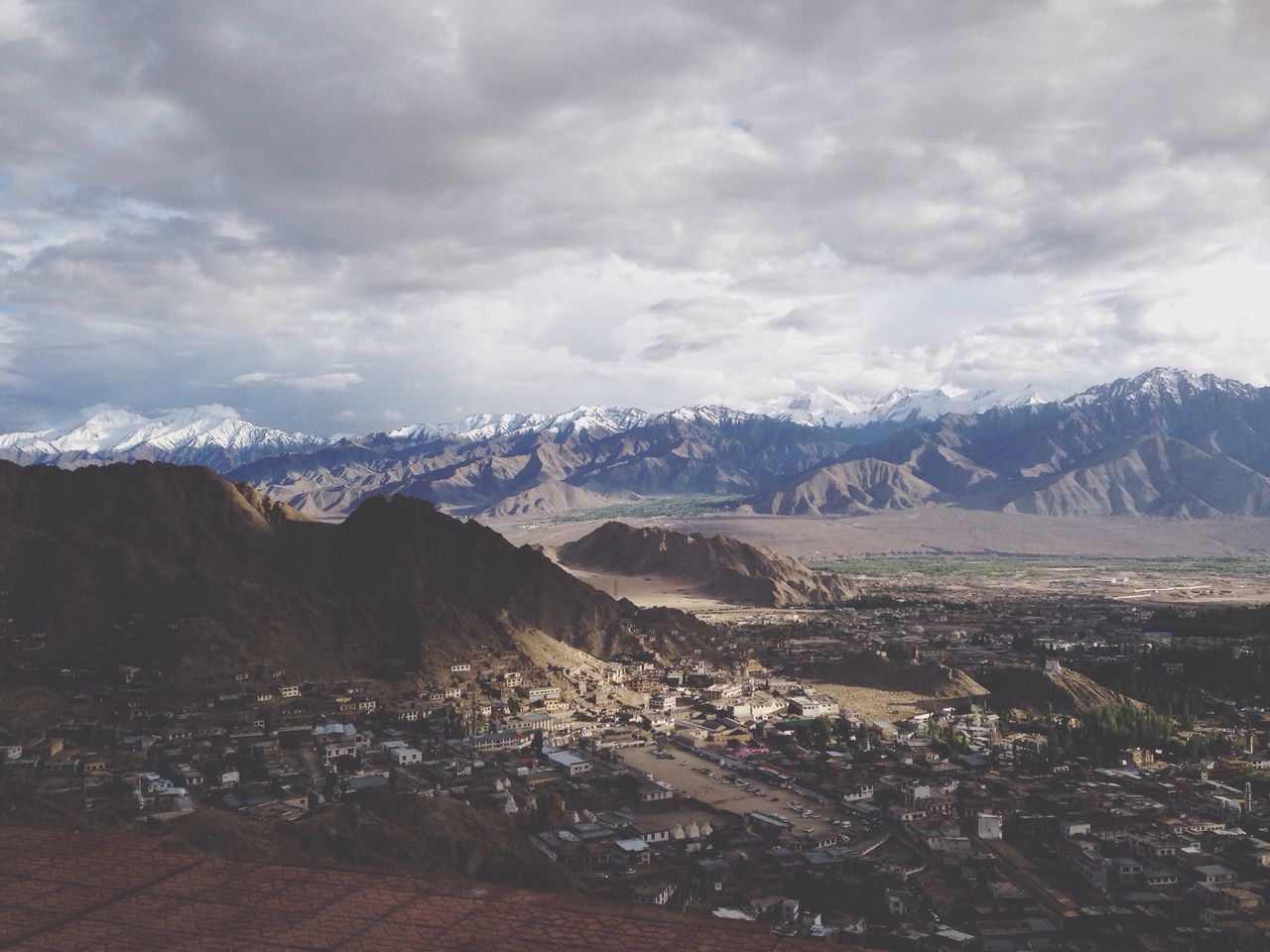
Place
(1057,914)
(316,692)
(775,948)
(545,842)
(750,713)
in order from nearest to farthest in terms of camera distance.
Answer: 1. (775,948)
2. (1057,914)
3. (545,842)
4. (316,692)
5. (750,713)

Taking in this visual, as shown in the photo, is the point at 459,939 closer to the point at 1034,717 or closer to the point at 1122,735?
the point at 1122,735

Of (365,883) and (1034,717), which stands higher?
(365,883)

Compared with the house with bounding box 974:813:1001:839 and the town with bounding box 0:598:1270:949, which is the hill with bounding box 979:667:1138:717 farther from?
the house with bounding box 974:813:1001:839

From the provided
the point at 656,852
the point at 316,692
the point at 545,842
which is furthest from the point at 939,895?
the point at 316,692

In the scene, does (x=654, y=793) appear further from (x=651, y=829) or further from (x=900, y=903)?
(x=900, y=903)

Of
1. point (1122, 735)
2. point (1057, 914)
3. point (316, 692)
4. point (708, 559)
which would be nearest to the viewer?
point (1057, 914)

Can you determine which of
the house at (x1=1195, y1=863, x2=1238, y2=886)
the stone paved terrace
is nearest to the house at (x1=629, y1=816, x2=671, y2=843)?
the house at (x1=1195, y1=863, x2=1238, y2=886)
